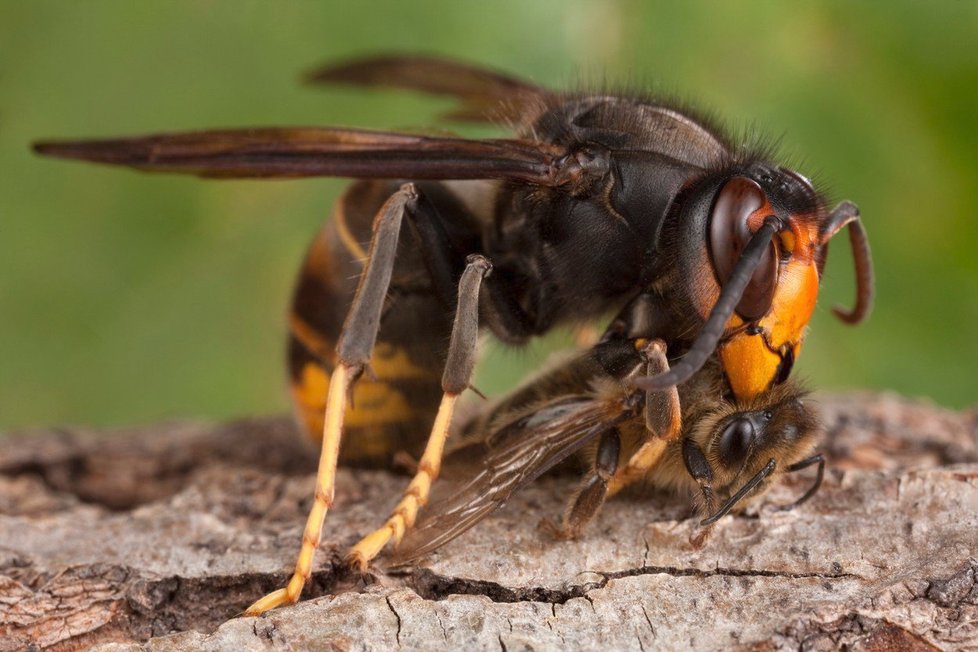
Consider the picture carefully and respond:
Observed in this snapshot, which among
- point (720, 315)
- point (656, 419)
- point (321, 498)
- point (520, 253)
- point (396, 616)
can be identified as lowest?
point (396, 616)

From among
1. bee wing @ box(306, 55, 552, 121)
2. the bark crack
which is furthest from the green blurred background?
the bark crack

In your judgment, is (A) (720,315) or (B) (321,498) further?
(B) (321,498)

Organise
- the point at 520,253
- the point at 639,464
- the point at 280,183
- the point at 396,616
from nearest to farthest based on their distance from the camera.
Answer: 1. the point at 396,616
2. the point at 639,464
3. the point at 520,253
4. the point at 280,183

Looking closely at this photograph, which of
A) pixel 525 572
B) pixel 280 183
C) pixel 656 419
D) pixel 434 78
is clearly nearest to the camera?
pixel 525 572

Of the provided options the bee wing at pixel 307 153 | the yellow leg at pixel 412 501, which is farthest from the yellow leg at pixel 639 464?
the bee wing at pixel 307 153

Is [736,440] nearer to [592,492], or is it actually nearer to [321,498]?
[592,492]

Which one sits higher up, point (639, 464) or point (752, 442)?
point (752, 442)

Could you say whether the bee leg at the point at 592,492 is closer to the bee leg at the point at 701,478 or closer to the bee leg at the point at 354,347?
the bee leg at the point at 701,478

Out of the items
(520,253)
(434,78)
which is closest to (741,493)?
(520,253)

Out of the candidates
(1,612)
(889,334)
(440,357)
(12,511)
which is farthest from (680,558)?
(889,334)
